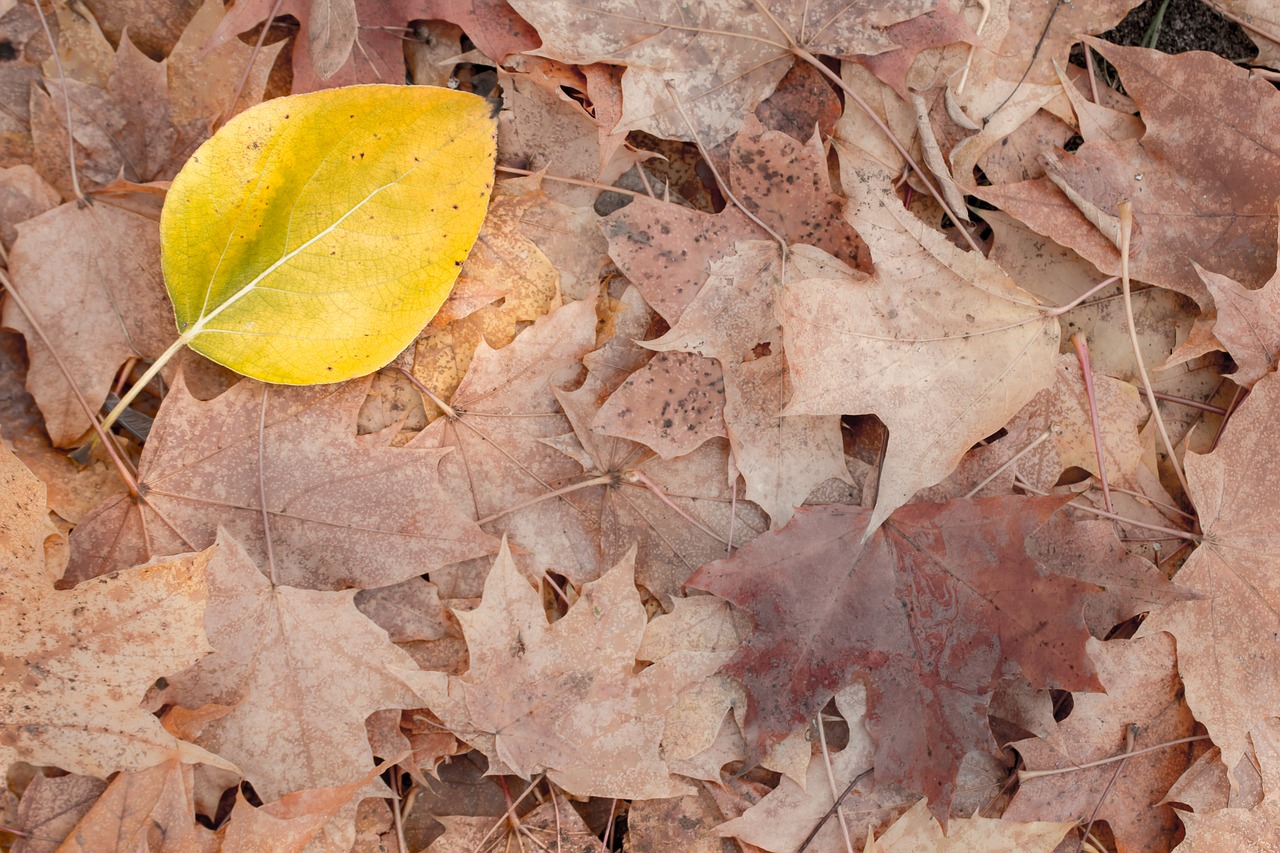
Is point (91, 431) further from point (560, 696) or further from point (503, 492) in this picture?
point (560, 696)

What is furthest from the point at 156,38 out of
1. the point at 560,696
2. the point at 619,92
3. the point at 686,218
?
the point at 560,696

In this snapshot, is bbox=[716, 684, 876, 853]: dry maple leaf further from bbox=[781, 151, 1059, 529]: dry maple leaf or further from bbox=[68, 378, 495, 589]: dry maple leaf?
bbox=[68, 378, 495, 589]: dry maple leaf

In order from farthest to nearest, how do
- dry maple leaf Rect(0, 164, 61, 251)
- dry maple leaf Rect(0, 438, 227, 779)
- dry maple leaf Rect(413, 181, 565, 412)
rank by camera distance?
dry maple leaf Rect(413, 181, 565, 412) < dry maple leaf Rect(0, 164, 61, 251) < dry maple leaf Rect(0, 438, 227, 779)

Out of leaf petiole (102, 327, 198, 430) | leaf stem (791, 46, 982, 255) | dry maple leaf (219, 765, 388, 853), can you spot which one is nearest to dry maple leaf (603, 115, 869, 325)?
leaf stem (791, 46, 982, 255)

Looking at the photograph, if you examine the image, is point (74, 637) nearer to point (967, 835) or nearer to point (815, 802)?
point (815, 802)

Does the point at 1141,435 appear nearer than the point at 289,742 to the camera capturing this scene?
No

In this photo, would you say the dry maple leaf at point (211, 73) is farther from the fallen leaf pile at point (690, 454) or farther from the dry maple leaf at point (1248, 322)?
the dry maple leaf at point (1248, 322)
